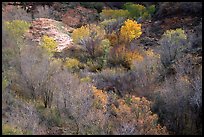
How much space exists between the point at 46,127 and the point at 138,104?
5420 millimetres

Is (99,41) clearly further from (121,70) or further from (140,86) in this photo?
(140,86)

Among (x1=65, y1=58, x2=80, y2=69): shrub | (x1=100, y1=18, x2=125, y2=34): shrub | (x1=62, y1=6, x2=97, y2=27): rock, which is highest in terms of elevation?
(x1=100, y1=18, x2=125, y2=34): shrub

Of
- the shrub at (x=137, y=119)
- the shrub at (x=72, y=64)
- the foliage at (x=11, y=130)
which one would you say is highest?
the foliage at (x=11, y=130)

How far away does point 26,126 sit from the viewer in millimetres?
17484

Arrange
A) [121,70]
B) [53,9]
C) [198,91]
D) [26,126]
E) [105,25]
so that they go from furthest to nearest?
1. [53,9]
2. [105,25]
3. [121,70]
4. [198,91]
5. [26,126]

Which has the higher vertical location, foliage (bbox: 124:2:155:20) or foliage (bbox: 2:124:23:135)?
foliage (bbox: 2:124:23:135)

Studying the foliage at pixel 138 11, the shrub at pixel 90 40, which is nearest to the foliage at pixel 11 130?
the shrub at pixel 90 40

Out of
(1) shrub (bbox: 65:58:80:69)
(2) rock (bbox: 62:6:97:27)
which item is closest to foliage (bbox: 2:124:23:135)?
(1) shrub (bbox: 65:58:80:69)

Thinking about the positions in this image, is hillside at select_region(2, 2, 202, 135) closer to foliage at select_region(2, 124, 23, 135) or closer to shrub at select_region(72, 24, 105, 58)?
foliage at select_region(2, 124, 23, 135)

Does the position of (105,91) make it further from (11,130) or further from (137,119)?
(11,130)

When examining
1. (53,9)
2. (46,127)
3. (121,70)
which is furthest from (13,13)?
(46,127)

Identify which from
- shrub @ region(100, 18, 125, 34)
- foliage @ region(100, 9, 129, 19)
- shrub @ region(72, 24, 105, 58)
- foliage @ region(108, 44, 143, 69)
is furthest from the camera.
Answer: foliage @ region(100, 9, 129, 19)

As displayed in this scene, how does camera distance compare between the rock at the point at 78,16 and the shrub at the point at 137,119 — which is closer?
the shrub at the point at 137,119

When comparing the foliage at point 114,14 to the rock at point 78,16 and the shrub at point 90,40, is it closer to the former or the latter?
the rock at point 78,16
